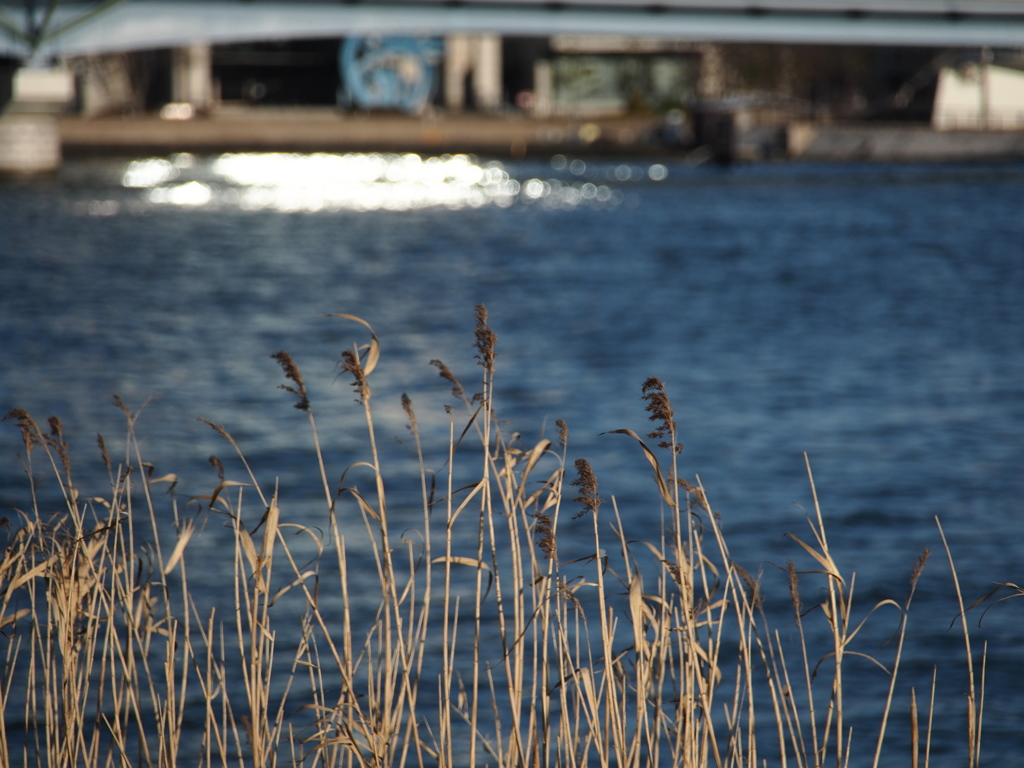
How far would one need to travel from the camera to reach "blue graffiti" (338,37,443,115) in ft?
285

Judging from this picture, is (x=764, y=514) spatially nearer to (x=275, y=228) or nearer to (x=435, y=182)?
(x=275, y=228)

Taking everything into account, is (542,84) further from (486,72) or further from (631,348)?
(631,348)

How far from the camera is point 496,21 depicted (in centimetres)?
4684

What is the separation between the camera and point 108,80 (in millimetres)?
93438

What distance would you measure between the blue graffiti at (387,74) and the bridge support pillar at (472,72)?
820 cm

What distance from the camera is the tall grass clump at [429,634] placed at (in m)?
4.22

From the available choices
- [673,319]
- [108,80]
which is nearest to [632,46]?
[108,80]

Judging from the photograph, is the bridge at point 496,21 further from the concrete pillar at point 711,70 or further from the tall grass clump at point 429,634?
the concrete pillar at point 711,70

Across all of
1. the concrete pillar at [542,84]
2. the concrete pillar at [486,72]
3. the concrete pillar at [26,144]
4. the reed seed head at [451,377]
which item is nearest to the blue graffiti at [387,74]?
the concrete pillar at [486,72]

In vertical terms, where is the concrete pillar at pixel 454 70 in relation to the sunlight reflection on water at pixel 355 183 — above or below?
above

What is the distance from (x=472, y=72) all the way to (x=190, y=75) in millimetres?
19141

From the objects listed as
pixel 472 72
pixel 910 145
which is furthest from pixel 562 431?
pixel 472 72

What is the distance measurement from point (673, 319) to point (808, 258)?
10.6 meters

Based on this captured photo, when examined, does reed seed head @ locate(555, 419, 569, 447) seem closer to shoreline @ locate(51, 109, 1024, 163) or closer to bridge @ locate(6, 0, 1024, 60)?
bridge @ locate(6, 0, 1024, 60)
